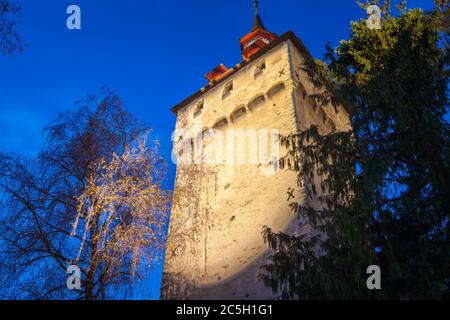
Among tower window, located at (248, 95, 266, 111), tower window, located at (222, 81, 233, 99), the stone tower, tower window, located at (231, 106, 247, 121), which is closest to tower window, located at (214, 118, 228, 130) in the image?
the stone tower

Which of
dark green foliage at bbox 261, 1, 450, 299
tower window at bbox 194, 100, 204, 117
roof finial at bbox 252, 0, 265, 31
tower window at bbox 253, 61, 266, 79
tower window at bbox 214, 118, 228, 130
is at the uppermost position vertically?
roof finial at bbox 252, 0, 265, 31

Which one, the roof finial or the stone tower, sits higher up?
the roof finial

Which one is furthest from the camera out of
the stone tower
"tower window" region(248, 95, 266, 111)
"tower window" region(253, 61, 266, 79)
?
"tower window" region(253, 61, 266, 79)

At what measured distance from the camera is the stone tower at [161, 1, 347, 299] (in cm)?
985

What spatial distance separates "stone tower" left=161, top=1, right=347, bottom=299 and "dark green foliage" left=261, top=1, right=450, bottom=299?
2.48m

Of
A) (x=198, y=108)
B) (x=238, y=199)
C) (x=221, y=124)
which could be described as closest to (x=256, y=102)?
(x=221, y=124)

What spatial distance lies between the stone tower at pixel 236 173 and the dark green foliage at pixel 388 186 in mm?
2484

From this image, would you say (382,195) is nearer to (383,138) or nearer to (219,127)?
(383,138)

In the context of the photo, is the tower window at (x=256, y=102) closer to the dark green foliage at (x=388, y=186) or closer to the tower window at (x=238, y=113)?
A: the tower window at (x=238, y=113)

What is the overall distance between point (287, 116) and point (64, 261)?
7.19m

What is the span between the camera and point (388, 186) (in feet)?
19.2

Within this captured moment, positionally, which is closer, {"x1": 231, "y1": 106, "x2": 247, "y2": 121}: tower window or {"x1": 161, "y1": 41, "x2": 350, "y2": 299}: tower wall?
{"x1": 161, "y1": 41, "x2": 350, "y2": 299}: tower wall

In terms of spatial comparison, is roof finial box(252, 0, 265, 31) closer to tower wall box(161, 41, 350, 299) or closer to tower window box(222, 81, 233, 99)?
tower window box(222, 81, 233, 99)

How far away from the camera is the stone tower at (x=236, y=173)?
32.3 feet
